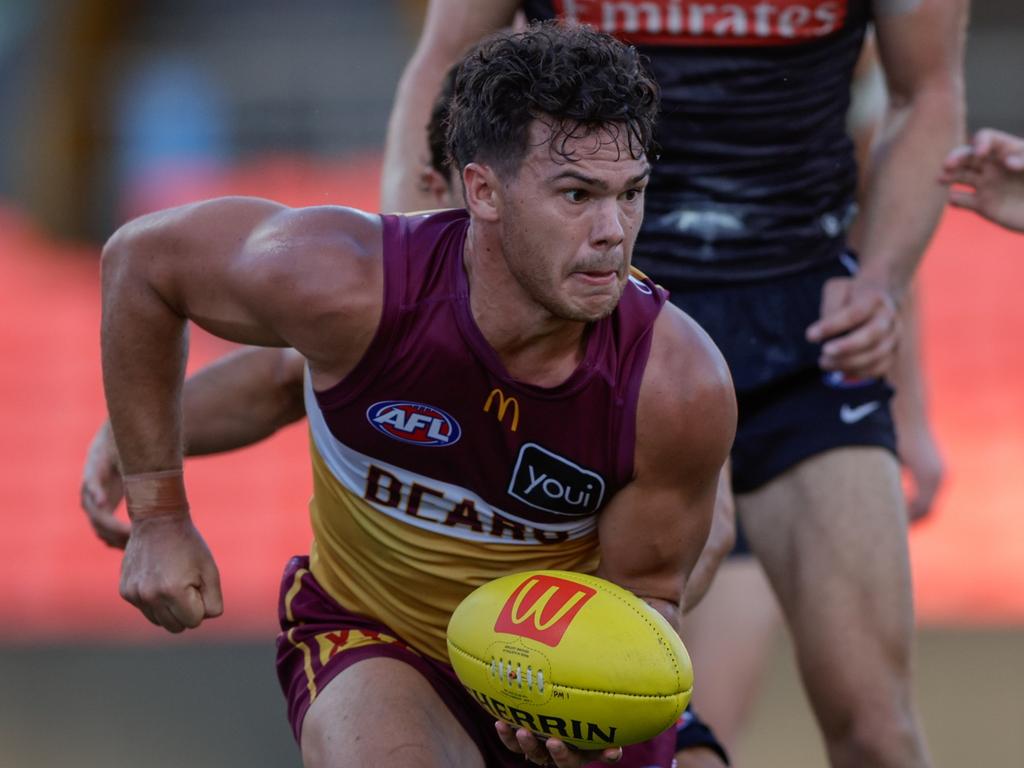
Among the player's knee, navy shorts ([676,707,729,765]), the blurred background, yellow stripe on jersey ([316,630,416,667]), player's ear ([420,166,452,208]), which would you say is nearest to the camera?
yellow stripe on jersey ([316,630,416,667])

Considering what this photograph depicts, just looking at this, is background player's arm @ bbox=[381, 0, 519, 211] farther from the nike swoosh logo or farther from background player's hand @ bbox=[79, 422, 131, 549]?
the nike swoosh logo

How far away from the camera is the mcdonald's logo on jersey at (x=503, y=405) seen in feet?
10.2

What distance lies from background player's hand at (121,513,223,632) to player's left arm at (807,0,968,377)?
1.55 metres

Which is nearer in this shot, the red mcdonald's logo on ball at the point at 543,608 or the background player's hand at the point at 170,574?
the red mcdonald's logo on ball at the point at 543,608

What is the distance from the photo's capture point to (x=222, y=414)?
387cm

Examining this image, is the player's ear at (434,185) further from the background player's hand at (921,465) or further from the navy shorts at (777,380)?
the background player's hand at (921,465)

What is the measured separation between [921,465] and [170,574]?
268cm

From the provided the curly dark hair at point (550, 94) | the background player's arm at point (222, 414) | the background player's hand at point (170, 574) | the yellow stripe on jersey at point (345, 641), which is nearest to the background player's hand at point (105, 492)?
the background player's arm at point (222, 414)

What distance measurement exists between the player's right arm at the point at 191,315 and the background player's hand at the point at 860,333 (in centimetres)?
130

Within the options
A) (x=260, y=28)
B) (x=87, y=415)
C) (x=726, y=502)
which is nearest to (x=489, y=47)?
(x=726, y=502)

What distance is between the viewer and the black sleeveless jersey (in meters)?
4.01

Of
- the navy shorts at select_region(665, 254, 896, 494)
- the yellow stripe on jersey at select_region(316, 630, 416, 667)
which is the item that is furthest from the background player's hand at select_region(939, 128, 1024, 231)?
the yellow stripe on jersey at select_region(316, 630, 416, 667)

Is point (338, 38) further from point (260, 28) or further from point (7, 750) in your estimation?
point (7, 750)

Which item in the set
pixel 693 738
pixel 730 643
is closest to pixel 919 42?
pixel 693 738
